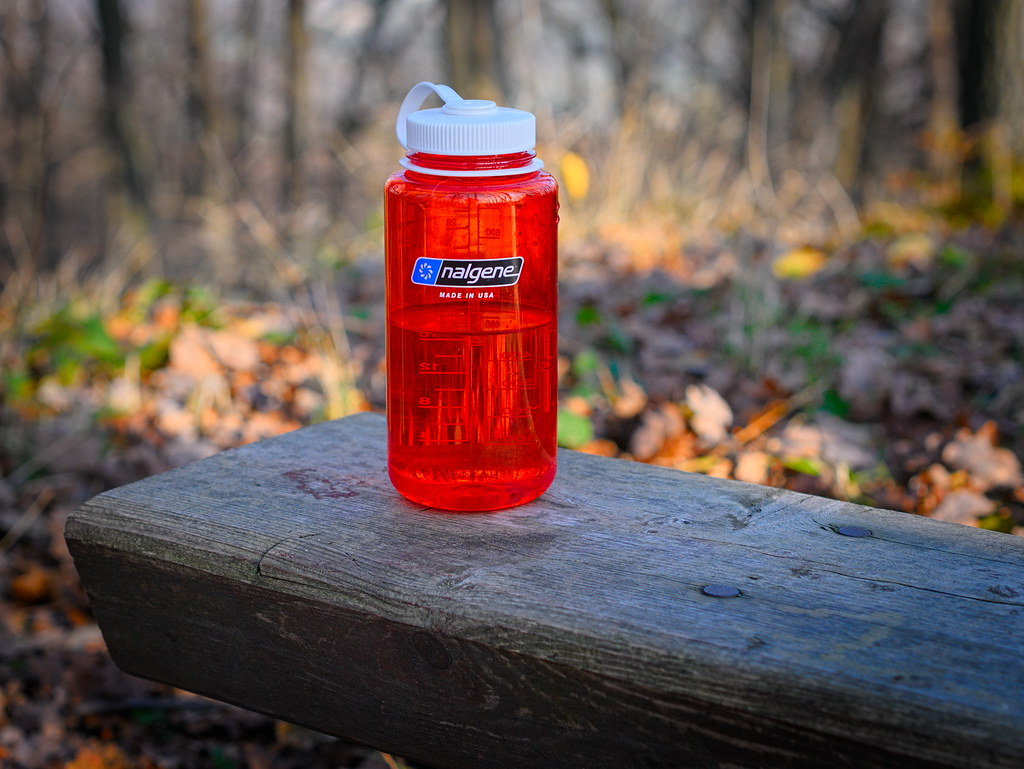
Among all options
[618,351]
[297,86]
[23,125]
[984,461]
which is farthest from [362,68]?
[984,461]

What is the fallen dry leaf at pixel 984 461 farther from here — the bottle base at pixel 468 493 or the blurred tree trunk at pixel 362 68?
the blurred tree trunk at pixel 362 68

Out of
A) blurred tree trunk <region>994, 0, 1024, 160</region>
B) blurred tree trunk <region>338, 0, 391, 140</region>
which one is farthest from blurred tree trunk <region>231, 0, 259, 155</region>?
blurred tree trunk <region>994, 0, 1024, 160</region>

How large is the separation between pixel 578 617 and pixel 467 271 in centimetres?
50

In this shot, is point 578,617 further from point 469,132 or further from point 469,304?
point 469,132

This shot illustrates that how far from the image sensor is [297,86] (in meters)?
13.6

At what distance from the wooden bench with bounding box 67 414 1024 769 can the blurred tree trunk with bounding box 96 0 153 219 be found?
11.3 meters

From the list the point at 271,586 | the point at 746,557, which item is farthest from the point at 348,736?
the point at 746,557

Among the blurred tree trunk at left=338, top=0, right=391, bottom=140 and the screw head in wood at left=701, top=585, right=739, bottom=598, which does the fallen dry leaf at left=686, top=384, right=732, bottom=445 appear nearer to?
the screw head in wood at left=701, top=585, right=739, bottom=598

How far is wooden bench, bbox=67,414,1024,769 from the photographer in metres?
1.07

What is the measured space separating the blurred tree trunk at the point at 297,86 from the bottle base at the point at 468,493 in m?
12.9

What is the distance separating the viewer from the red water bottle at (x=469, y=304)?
54.1 inches

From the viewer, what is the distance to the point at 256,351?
12.7 feet

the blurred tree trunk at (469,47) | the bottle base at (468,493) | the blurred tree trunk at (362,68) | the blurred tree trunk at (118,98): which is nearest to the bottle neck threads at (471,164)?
the bottle base at (468,493)

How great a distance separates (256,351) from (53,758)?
1979mm
